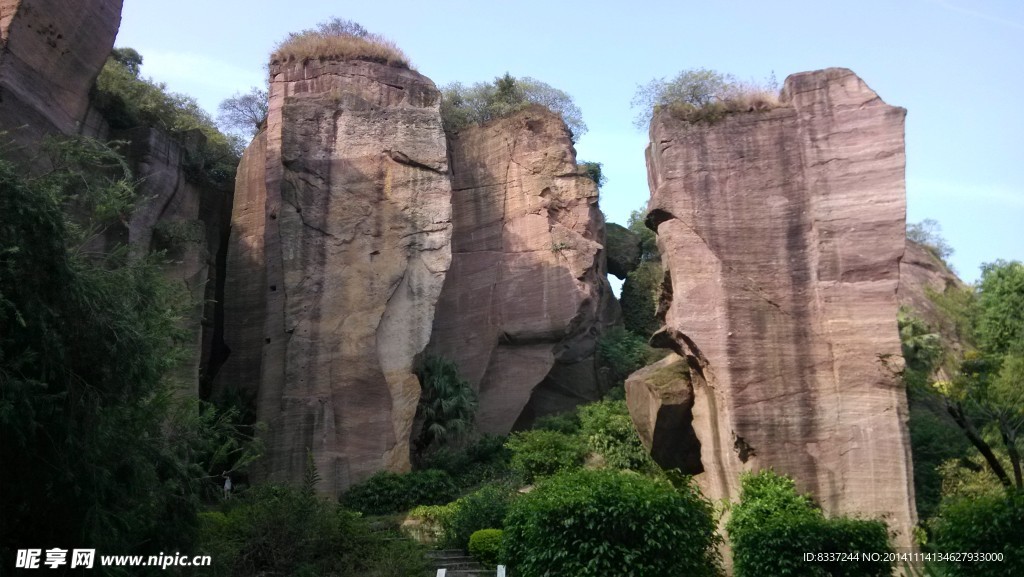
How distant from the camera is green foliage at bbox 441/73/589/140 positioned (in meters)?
31.8

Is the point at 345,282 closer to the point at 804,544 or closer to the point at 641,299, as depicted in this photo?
the point at 641,299

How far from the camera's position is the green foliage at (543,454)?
70.1 ft

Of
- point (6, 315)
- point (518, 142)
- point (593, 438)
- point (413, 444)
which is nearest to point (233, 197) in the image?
point (518, 142)

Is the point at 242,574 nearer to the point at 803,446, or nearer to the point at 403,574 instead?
→ the point at 403,574

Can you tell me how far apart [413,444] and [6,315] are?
14.5 metres

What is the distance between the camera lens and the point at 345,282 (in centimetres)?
2355

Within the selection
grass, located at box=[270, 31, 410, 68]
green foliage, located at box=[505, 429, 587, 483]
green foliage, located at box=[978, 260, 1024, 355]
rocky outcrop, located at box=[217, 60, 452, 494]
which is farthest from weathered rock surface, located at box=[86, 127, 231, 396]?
green foliage, located at box=[978, 260, 1024, 355]

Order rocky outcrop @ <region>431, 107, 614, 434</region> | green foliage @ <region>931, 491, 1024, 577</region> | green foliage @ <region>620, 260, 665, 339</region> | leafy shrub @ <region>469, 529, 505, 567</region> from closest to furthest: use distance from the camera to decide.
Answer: green foliage @ <region>931, 491, 1024, 577</region> < leafy shrub @ <region>469, 529, 505, 567</region> < rocky outcrop @ <region>431, 107, 614, 434</region> < green foliage @ <region>620, 260, 665, 339</region>

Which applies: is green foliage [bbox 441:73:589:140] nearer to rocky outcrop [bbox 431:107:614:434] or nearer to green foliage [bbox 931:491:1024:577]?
rocky outcrop [bbox 431:107:614:434]

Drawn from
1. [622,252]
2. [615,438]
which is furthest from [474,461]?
[622,252]

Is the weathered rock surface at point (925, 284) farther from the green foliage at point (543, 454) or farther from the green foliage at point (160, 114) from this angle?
the green foliage at point (160, 114)

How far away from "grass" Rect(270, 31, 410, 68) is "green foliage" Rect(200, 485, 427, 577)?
1570 cm

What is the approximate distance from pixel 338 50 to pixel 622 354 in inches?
505

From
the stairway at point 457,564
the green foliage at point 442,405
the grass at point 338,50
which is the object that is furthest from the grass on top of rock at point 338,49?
the stairway at point 457,564
